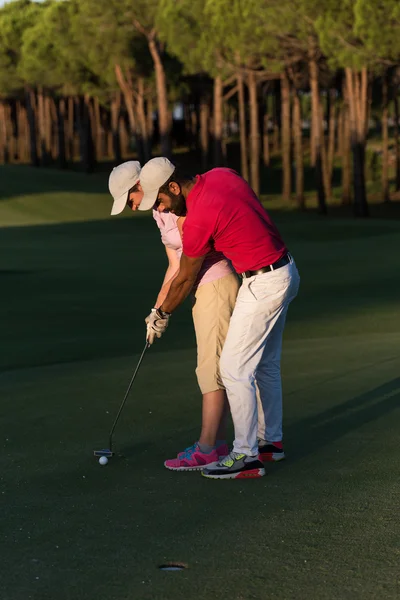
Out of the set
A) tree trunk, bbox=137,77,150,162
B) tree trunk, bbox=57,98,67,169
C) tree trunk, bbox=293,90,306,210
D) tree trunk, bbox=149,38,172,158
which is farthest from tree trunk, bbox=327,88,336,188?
tree trunk, bbox=57,98,67,169

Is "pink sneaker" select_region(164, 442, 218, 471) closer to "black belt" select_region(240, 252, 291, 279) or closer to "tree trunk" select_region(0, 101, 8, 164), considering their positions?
"black belt" select_region(240, 252, 291, 279)

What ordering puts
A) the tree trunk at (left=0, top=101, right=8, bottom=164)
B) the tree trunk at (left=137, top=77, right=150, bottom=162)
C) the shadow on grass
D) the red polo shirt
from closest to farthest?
1. the red polo shirt
2. the shadow on grass
3. the tree trunk at (left=137, top=77, right=150, bottom=162)
4. the tree trunk at (left=0, top=101, right=8, bottom=164)

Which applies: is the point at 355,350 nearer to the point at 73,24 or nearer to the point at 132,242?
the point at 132,242

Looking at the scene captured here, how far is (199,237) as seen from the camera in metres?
6.39

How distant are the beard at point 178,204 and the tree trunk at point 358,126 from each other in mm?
37646

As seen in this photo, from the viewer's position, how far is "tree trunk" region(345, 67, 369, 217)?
43.6 m

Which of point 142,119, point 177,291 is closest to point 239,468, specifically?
point 177,291

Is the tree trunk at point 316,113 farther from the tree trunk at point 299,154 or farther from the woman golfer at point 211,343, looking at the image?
the woman golfer at point 211,343

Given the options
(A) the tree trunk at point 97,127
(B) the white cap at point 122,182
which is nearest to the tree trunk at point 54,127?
(A) the tree trunk at point 97,127

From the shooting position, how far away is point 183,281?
6.63 m

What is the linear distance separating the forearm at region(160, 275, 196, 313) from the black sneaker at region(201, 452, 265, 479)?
0.99 meters

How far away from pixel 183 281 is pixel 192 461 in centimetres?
117

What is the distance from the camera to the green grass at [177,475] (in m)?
4.96

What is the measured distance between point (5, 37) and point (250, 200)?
80.7 metres
